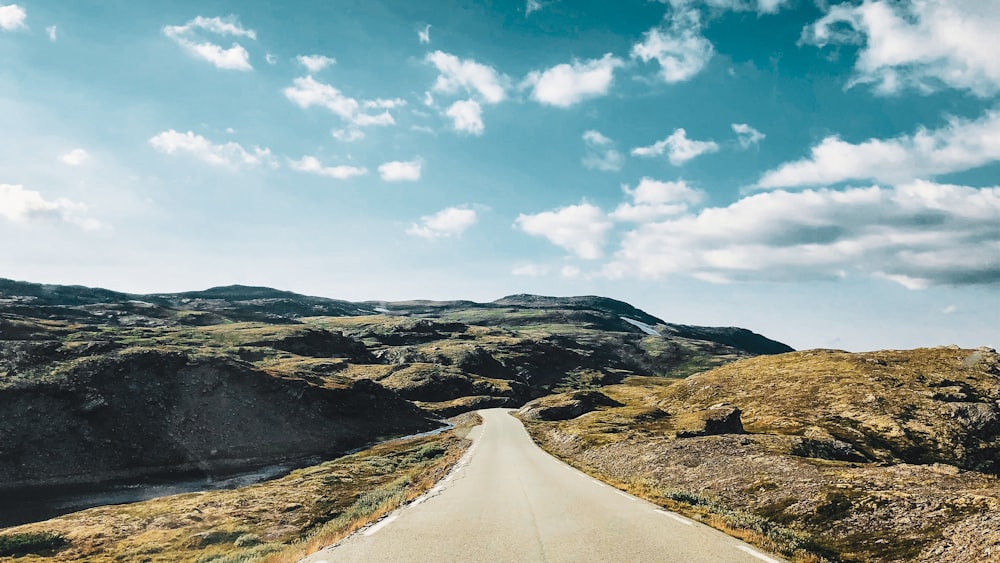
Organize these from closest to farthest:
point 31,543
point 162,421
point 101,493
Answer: point 31,543
point 101,493
point 162,421

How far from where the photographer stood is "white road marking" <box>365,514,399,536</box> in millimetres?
15078

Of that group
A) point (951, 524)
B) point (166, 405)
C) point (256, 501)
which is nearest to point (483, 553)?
point (951, 524)

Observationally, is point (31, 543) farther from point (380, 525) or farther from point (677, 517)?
point (677, 517)

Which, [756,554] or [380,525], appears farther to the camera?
[380,525]

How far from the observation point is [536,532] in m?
14.6

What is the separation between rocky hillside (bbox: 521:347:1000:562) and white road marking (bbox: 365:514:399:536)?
10.9m

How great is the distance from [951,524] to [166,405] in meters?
88.7

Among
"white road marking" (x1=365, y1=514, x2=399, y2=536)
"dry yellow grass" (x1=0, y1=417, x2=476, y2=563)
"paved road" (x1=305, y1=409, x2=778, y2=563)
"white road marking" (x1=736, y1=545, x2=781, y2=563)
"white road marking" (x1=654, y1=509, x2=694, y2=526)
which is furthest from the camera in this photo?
"dry yellow grass" (x1=0, y1=417, x2=476, y2=563)

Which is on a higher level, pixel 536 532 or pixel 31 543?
pixel 536 532

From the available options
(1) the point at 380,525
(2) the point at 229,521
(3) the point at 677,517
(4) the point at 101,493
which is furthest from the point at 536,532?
(4) the point at 101,493

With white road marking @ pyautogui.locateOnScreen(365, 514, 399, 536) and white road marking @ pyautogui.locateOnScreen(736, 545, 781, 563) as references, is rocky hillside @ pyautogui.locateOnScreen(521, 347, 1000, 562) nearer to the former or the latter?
white road marking @ pyautogui.locateOnScreen(736, 545, 781, 563)

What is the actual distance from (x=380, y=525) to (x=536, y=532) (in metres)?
5.21

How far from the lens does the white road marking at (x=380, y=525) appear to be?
15.1 m

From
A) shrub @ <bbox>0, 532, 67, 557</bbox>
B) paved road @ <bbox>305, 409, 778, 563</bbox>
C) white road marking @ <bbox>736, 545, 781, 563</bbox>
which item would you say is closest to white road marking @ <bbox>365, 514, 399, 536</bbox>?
paved road @ <bbox>305, 409, 778, 563</bbox>
